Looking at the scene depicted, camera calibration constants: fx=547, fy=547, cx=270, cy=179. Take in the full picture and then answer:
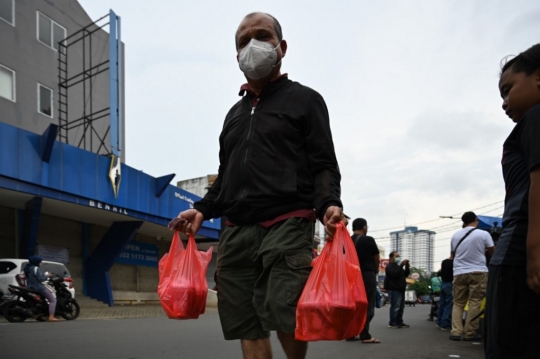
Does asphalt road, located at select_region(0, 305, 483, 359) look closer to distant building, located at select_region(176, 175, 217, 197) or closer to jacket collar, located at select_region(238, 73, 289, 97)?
jacket collar, located at select_region(238, 73, 289, 97)

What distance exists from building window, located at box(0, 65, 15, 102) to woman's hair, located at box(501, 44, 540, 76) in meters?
19.9

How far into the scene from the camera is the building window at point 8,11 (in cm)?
1934

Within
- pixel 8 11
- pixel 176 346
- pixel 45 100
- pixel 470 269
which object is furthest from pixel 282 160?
pixel 45 100

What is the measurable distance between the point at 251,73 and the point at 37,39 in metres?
20.8

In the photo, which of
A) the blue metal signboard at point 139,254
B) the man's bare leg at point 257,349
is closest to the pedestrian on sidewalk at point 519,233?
the man's bare leg at point 257,349

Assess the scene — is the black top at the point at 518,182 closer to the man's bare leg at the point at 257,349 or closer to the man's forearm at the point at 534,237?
the man's forearm at the point at 534,237

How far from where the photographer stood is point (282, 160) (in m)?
2.63

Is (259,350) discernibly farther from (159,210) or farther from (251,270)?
(159,210)

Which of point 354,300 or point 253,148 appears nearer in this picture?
point 354,300

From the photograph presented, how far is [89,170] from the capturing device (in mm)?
17562

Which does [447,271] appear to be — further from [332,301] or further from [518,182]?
[332,301]

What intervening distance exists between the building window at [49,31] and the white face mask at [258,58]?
68.5 ft

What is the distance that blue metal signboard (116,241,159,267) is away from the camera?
25.1m

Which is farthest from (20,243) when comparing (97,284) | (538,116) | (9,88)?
(538,116)
